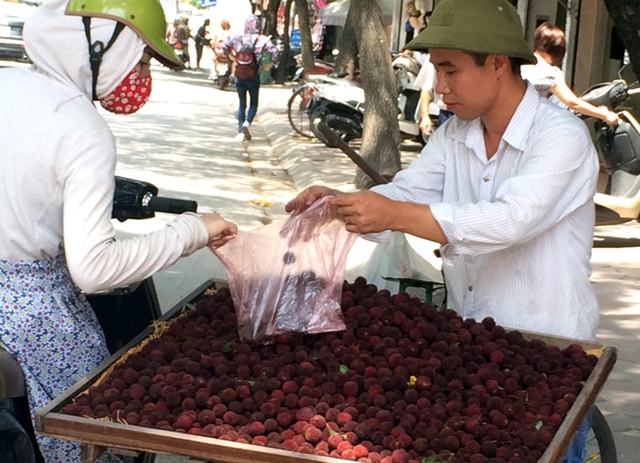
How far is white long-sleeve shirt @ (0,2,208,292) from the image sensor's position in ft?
7.93

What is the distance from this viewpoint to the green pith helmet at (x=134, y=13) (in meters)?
2.55

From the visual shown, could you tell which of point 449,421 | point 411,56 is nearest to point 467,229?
point 449,421

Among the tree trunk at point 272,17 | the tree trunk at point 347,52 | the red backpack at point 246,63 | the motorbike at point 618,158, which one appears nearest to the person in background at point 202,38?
the tree trunk at point 272,17

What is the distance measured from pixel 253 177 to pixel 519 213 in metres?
9.28

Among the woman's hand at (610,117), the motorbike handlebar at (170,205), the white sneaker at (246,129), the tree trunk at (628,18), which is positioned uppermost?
the tree trunk at (628,18)

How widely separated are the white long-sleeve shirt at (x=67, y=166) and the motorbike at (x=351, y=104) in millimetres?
10921

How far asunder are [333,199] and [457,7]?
657 mm

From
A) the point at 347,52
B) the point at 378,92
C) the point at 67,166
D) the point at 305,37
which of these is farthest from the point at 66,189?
the point at 305,37

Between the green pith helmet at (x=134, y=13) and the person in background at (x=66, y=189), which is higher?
the green pith helmet at (x=134, y=13)

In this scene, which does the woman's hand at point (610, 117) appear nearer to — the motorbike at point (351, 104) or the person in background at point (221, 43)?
the motorbike at point (351, 104)

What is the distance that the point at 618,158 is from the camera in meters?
8.07

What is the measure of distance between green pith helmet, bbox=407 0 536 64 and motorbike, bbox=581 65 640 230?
5187 millimetres

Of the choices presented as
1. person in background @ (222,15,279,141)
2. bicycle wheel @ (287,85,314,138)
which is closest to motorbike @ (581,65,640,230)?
bicycle wheel @ (287,85,314,138)

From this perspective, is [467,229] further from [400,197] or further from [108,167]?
[108,167]
